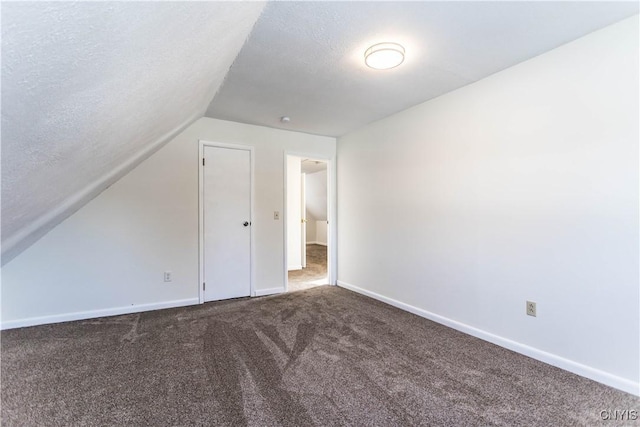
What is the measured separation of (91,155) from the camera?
1.53 m

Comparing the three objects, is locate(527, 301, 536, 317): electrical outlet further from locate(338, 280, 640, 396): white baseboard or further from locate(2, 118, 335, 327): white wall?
locate(2, 118, 335, 327): white wall

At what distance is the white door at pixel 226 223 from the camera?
3.46m

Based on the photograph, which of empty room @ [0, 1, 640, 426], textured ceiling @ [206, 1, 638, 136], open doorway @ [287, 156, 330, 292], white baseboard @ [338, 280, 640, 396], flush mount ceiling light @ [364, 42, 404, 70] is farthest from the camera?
open doorway @ [287, 156, 330, 292]

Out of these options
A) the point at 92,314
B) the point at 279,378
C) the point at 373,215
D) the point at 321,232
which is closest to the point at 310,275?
the point at 373,215

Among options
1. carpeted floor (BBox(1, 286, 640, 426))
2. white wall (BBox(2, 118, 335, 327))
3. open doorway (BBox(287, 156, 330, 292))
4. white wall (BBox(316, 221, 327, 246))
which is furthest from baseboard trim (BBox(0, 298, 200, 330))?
white wall (BBox(316, 221, 327, 246))

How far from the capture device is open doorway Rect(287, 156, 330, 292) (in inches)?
183

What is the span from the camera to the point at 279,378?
185 cm

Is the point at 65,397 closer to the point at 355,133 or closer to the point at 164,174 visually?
the point at 164,174

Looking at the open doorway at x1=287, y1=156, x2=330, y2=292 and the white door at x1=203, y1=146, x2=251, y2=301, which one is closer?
the white door at x1=203, y1=146, x2=251, y2=301

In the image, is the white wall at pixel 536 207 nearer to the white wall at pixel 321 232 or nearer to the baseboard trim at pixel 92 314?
the baseboard trim at pixel 92 314

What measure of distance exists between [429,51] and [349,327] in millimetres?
2350

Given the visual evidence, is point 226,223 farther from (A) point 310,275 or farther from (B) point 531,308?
(B) point 531,308

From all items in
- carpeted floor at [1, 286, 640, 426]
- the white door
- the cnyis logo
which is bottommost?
the cnyis logo

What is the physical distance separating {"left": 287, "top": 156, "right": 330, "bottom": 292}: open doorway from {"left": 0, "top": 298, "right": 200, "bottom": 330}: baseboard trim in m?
1.40
